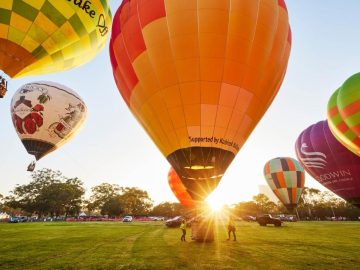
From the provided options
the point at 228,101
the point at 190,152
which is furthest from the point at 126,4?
the point at 190,152

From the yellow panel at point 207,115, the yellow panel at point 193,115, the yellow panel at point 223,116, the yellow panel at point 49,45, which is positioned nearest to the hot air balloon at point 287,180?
the yellow panel at point 223,116

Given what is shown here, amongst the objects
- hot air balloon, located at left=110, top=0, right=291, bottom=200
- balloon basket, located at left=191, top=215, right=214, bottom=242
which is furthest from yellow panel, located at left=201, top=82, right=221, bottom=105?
balloon basket, located at left=191, top=215, right=214, bottom=242

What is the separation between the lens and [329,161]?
17578 millimetres

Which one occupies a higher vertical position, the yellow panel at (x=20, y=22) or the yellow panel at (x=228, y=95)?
the yellow panel at (x=20, y=22)

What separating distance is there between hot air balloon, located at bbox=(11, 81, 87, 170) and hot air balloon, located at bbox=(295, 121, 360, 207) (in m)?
16.4

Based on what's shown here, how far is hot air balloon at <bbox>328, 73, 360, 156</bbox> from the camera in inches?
535

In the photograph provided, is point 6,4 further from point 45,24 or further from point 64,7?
point 64,7

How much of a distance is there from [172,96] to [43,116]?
12.1m

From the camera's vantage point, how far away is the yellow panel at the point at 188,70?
22.3ft

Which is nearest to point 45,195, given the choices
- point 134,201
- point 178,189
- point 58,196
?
point 58,196

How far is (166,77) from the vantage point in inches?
279

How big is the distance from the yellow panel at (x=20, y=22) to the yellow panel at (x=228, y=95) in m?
6.55

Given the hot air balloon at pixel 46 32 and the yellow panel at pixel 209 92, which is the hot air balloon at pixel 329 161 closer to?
the yellow panel at pixel 209 92

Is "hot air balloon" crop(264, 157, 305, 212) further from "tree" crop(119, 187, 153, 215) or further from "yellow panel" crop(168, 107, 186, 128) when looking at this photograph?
"tree" crop(119, 187, 153, 215)
